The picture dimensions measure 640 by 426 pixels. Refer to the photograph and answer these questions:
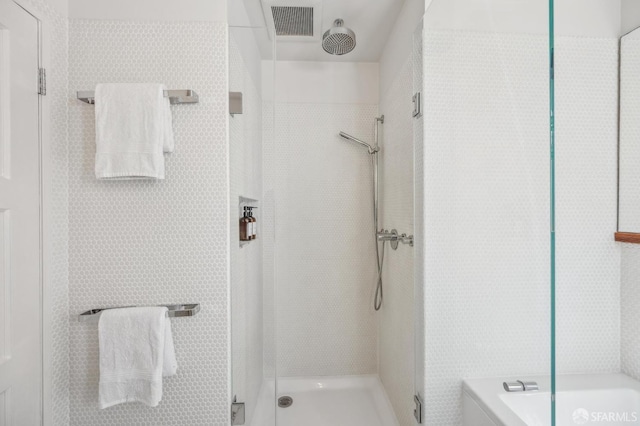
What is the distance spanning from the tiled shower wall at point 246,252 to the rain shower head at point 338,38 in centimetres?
68

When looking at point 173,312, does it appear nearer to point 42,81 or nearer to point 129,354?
point 129,354

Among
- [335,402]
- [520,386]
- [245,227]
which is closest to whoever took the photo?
[520,386]

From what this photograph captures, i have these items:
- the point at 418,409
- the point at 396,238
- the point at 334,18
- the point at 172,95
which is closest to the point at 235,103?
the point at 172,95

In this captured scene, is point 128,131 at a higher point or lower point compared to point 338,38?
lower

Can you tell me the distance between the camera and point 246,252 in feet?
4.82

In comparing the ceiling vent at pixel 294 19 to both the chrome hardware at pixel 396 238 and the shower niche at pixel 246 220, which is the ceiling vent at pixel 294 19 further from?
the chrome hardware at pixel 396 238

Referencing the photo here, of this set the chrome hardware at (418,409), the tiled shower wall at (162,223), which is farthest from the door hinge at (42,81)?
the chrome hardware at (418,409)

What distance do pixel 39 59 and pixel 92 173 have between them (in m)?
0.41

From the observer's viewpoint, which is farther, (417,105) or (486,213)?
(417,105)

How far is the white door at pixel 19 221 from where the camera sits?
97cm

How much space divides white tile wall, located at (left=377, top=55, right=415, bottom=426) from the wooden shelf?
2.87ft

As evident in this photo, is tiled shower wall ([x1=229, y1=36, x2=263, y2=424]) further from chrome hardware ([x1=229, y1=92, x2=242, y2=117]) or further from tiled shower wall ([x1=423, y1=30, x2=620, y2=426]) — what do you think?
tiled shower wall ([x1=423, y1=30, x2=620, y2=426])

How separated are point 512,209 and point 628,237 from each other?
273mm

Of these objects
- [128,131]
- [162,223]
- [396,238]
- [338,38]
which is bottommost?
[396,238]
